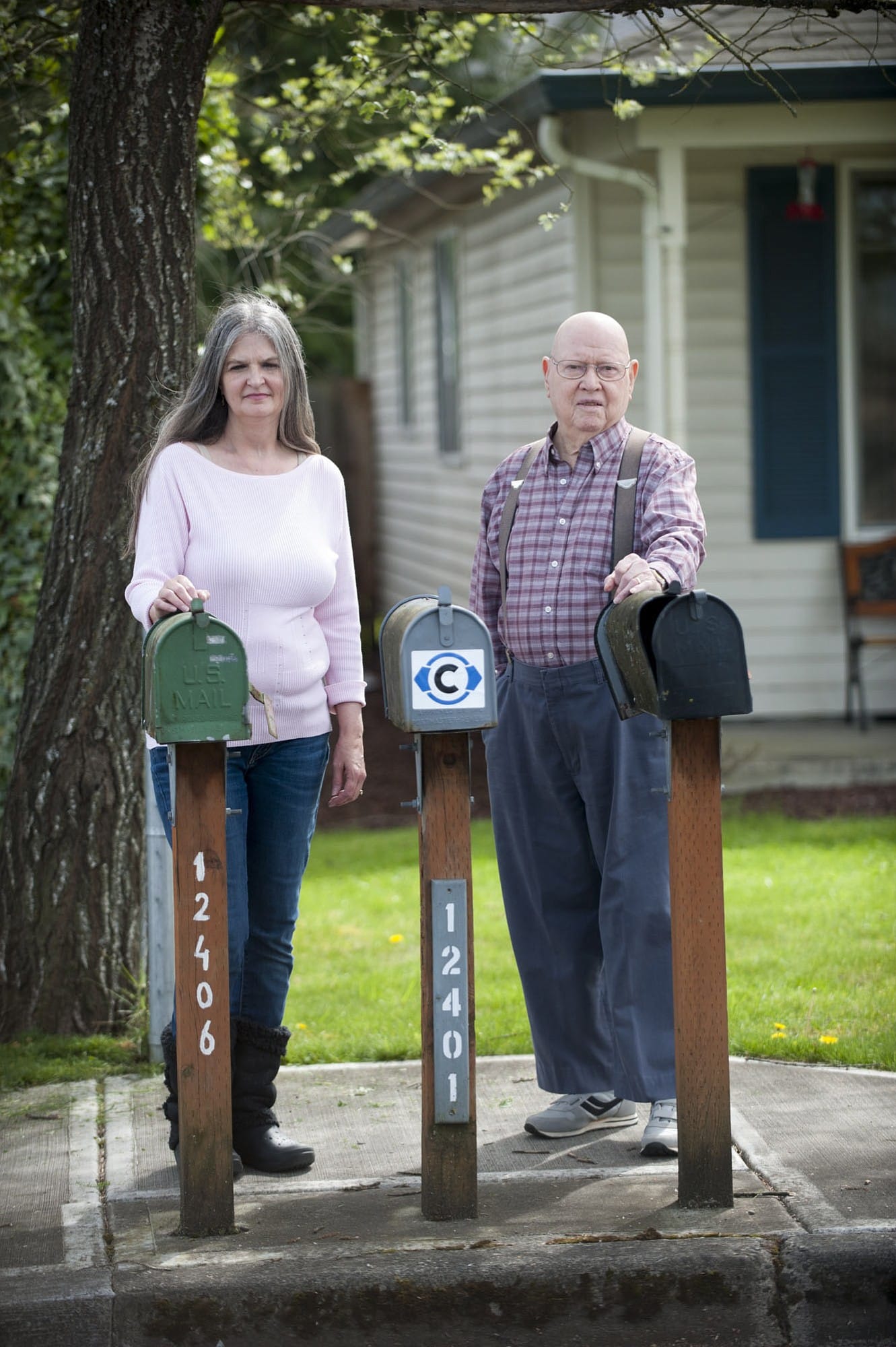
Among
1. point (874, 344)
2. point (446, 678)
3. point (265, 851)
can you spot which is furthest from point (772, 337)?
point (446, 678)

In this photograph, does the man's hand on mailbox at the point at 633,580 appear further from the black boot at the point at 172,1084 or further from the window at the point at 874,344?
the window at the point at 874,344

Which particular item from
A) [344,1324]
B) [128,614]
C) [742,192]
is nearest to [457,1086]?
[344,1324]

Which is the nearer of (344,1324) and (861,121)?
(344,1324)

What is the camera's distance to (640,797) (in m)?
3.86

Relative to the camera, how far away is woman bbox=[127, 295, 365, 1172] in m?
3.63

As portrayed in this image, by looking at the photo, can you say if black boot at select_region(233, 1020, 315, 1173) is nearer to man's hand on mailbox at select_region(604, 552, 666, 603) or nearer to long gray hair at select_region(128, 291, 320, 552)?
long gray hair at select_region(128, 291, 320, 552)

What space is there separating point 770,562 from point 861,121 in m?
2.50

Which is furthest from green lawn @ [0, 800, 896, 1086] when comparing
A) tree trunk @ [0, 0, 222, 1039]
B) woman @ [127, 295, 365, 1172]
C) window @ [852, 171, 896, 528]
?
window @ [852, 171, 896, 528]

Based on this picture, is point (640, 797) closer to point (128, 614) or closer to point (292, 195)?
point (128, 614)

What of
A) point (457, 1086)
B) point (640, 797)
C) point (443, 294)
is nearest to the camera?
point (457, 1086)

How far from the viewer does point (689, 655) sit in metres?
3.34

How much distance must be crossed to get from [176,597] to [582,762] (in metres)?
1.09

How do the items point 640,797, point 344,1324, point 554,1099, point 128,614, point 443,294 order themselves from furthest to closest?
point 443,294 → point 128,614 → point 554,1099 → point 640,797 → point 344,1324

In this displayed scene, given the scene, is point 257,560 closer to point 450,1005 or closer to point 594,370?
point 594,370
